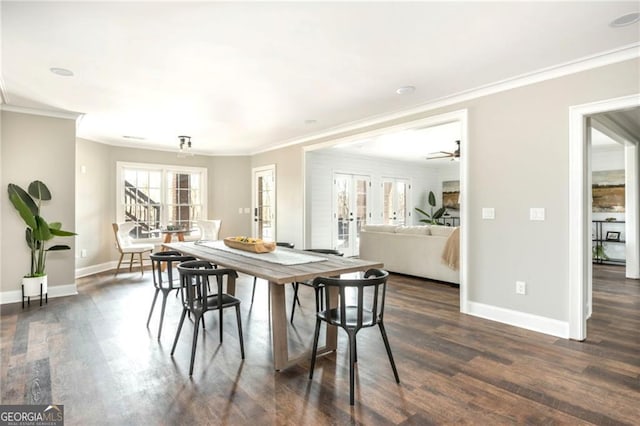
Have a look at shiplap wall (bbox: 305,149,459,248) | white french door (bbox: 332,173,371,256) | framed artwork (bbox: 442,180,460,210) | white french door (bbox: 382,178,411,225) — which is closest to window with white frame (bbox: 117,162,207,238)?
shiplap wall (bbox: 305,149,459,248)

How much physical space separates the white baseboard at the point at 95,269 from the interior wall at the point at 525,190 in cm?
606

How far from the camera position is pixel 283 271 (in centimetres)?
243

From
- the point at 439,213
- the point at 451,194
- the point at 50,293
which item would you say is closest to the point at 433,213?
the point at 439,213

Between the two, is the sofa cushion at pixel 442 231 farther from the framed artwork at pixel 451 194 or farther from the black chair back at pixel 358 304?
the framed artwork at pixel 451 194

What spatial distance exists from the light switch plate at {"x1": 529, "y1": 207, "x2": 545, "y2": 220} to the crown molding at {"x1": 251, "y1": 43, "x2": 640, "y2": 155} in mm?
1210

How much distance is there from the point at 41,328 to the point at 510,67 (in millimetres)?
5044

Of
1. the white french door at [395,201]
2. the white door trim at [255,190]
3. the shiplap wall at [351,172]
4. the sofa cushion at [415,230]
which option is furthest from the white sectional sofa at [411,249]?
the white french door at [395,201]

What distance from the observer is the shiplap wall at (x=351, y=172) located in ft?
24.6

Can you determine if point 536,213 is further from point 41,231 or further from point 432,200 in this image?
point 432,200

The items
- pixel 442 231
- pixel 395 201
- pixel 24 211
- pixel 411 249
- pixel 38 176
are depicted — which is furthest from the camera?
pixel 395 201

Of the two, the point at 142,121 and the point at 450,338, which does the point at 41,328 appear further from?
the point at 450,338

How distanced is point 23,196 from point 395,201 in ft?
25.2

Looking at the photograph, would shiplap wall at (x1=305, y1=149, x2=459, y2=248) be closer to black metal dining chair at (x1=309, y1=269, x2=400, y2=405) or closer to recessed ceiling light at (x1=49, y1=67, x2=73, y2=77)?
recessed ceiling light at (x1=49, y1=67, x2=73, y2=77)

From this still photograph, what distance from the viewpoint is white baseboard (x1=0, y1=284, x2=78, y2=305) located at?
4.19m
